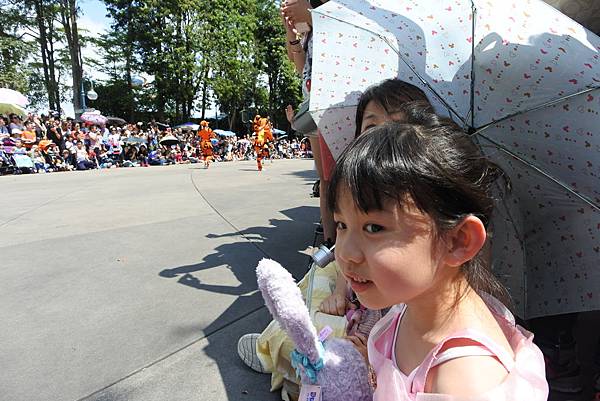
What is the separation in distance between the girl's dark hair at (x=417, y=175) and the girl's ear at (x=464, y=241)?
0.02 meters

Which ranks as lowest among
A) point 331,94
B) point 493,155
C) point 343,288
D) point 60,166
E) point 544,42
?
point 60,166

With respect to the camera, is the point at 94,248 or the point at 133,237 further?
the point at 133,237

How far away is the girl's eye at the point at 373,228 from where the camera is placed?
955 millimetres

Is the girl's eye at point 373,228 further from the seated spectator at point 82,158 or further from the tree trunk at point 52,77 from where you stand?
the tree trunk at point 52,77

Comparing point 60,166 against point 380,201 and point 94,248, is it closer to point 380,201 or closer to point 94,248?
point 94,248

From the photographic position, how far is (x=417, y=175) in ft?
3.13

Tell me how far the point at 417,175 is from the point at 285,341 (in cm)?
130

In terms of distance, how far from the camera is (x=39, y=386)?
2.03 meters

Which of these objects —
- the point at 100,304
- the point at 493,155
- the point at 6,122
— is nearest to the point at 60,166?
the point at 6,122

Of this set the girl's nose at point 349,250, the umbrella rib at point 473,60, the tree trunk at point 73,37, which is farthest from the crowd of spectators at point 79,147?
the girl's nose at point 349,250

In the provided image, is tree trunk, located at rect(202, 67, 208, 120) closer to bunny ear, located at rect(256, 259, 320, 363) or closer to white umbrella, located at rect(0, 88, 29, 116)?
white umbrella, located at rect(0, 88, 29, 116)

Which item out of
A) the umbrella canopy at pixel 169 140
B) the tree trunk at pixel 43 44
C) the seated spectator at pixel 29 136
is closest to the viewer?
the seated spectator at pixel 29 136

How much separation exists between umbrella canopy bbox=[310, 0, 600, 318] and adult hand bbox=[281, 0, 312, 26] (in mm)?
777

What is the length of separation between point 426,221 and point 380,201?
117 mm
